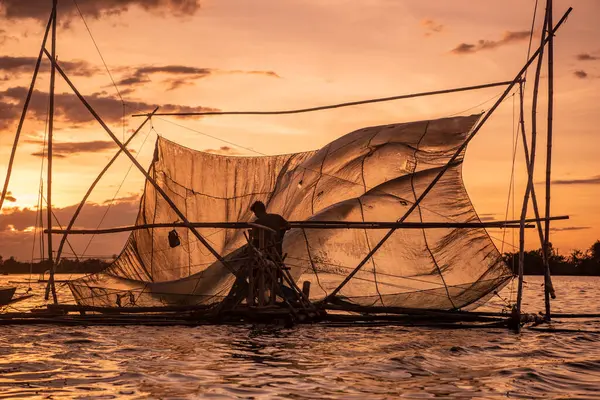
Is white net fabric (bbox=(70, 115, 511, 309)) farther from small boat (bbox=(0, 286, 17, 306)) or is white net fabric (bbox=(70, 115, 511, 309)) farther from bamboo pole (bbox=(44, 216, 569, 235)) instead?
small boat (bbox=(0, 286, 17, 306))

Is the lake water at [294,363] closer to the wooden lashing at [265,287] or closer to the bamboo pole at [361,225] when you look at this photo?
the wooden lashing at [265,287]

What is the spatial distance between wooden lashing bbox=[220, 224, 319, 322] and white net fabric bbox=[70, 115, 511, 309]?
1027mm

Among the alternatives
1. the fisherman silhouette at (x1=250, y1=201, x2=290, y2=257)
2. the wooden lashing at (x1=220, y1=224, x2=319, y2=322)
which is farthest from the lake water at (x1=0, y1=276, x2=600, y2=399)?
the fisherman silhouette at (x1=250, y1=201, x2=290, y2=257)

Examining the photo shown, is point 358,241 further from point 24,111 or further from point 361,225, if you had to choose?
point 24,111

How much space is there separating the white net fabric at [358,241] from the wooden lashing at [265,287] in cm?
103

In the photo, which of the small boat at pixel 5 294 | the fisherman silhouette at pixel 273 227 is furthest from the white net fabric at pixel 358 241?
the small boat at pixel 5 294

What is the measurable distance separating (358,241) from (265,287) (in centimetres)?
362

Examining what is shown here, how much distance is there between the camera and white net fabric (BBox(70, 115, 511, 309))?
1980 centimetres

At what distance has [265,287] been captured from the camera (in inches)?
708

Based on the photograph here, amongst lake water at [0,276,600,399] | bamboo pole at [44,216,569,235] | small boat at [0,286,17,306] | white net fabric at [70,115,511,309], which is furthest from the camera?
small boat at [0,286,17,306]

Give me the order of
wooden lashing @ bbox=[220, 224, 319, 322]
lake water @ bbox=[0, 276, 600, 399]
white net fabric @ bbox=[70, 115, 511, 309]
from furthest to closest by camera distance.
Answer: white net fabric @ bbox=[70, 115, 511, 309]
wooden lashing @ bbox=[220, 224, 319, 322]
lake water @ bbox=[0, 276, 600, 399]

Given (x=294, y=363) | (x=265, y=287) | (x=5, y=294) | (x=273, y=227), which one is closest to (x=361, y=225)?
(x=273, y=227)

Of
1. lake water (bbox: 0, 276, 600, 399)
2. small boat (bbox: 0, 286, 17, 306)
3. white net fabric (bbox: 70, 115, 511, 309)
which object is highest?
white net fabric (bbox: 70, 115, 511, 309)

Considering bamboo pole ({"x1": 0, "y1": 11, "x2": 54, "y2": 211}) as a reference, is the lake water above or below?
below
